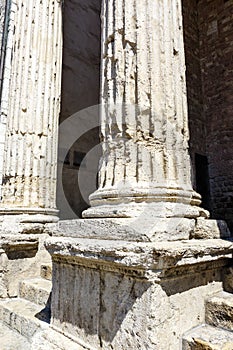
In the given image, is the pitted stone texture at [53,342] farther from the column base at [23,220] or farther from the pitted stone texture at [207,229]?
the column base at [23,220]

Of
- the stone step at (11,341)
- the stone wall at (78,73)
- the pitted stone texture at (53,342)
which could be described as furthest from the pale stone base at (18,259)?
the stone wall at (78,73)

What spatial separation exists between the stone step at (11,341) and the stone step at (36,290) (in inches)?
13.2

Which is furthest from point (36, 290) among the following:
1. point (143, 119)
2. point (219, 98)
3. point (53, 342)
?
point (219, 98)

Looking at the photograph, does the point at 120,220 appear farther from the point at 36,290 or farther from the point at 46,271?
the point at 46,271

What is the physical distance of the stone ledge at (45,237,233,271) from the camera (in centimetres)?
149

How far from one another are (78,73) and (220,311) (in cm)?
575

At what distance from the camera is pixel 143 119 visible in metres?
2.03

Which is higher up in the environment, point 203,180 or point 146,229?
point 203,180

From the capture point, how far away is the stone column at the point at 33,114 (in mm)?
3463

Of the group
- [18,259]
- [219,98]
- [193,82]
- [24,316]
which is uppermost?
[193,82]

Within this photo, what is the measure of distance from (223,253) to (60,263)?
1.19 metres

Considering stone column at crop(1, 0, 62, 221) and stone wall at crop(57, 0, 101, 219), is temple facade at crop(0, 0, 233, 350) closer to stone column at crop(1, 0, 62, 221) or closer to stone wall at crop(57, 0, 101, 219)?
stone column at crop(1, 0, 62, 221)

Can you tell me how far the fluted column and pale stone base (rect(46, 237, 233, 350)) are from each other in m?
0.30

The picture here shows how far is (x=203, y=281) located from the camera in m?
1.84
